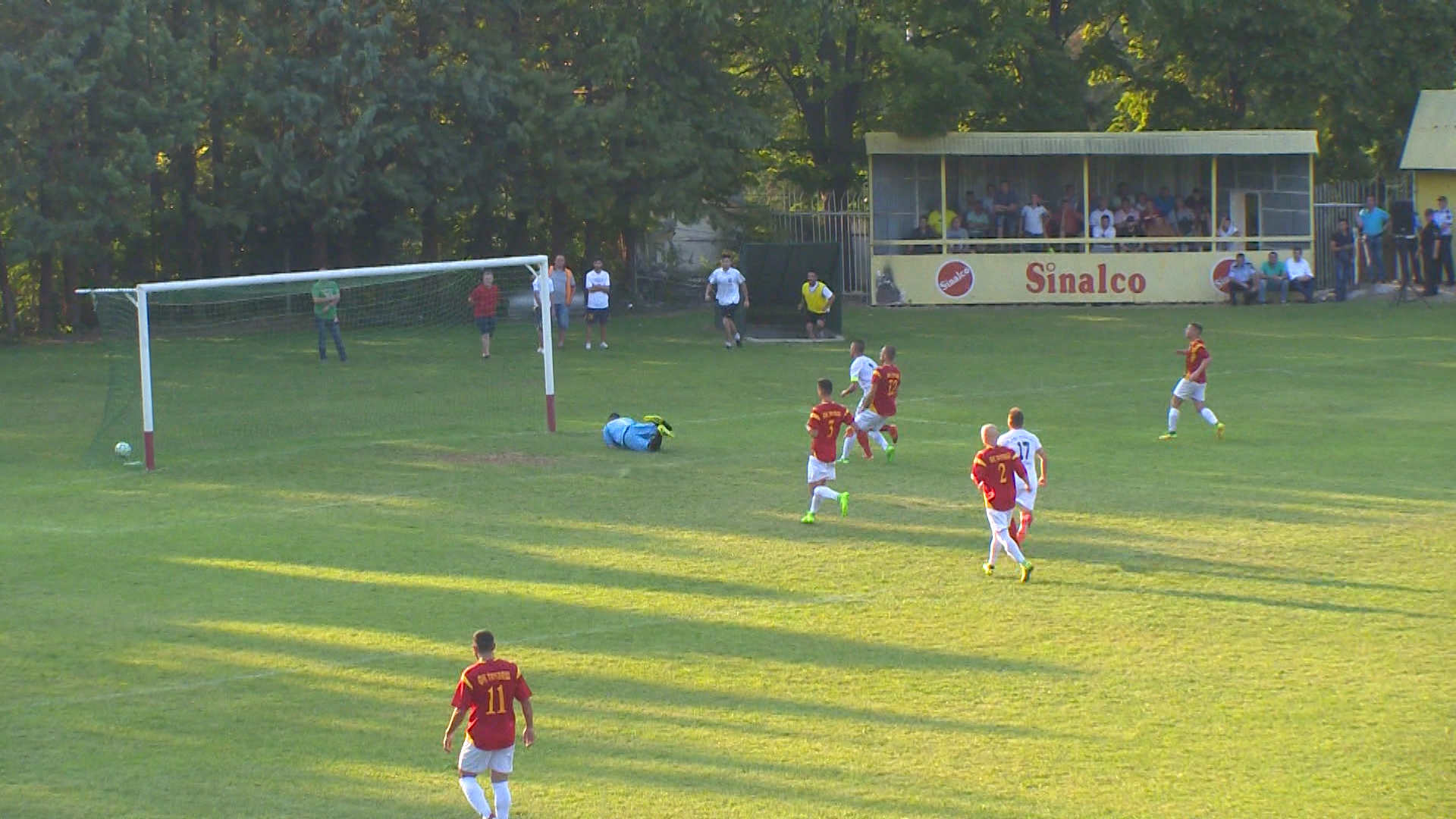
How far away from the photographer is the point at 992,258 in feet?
119

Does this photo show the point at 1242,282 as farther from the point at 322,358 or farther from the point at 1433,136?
the point at 322,358

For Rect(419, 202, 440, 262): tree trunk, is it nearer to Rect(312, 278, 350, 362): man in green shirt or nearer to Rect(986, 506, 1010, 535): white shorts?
Rect(312, 278, 350, 362): man in green shirt

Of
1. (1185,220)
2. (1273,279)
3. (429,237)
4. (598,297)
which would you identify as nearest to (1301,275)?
(1273,279)

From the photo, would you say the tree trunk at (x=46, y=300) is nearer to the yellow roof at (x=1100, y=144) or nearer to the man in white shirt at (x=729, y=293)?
the man in white shirt at (x=729, y=293)

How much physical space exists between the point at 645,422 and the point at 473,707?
11.8 m

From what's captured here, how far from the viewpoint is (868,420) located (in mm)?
19078

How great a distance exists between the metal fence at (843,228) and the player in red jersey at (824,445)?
74.2 ft

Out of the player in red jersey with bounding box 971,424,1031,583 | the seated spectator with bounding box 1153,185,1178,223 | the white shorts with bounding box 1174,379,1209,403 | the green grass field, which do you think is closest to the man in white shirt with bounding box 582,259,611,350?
the green grass field

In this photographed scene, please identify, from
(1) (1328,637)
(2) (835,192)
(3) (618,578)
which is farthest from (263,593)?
(2) (835,192)

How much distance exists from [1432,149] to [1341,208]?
123 inches

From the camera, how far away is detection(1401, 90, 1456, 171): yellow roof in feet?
120

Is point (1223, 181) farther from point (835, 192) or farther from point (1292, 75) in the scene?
point (835, 192)

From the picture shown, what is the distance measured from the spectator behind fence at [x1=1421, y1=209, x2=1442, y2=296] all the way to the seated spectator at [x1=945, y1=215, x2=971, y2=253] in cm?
983

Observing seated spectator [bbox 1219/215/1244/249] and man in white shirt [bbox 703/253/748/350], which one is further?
seated spectator [bbox 1219/215/1244/249]
